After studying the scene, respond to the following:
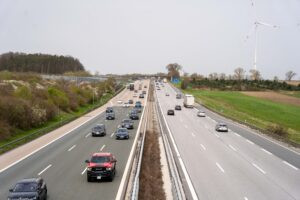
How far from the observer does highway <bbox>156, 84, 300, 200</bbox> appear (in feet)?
73.0

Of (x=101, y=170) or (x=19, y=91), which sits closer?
(x=101, y=170)

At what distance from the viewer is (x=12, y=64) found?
189 m

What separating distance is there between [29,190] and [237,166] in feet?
50.4

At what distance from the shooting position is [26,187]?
19.2m

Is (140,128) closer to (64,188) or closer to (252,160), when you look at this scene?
(252,160)

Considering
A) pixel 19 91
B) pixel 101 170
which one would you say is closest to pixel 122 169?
pixel 101 170

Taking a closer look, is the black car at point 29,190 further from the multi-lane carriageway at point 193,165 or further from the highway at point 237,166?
the highway at point 237,166

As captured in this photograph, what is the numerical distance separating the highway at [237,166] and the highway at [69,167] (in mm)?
4584

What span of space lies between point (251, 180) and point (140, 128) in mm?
30649

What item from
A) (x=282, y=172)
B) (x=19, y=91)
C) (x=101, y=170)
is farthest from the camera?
(x=19, y=91)

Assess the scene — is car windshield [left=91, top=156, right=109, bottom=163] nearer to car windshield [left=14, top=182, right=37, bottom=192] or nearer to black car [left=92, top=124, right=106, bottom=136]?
car windshield [left=14, top=182, right=37, bottom=192]

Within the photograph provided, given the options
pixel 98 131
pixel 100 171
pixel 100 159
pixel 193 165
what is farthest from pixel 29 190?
pixel 98 131

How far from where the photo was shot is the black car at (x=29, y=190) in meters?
18.5

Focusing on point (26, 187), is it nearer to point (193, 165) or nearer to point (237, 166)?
point (193, 165)
